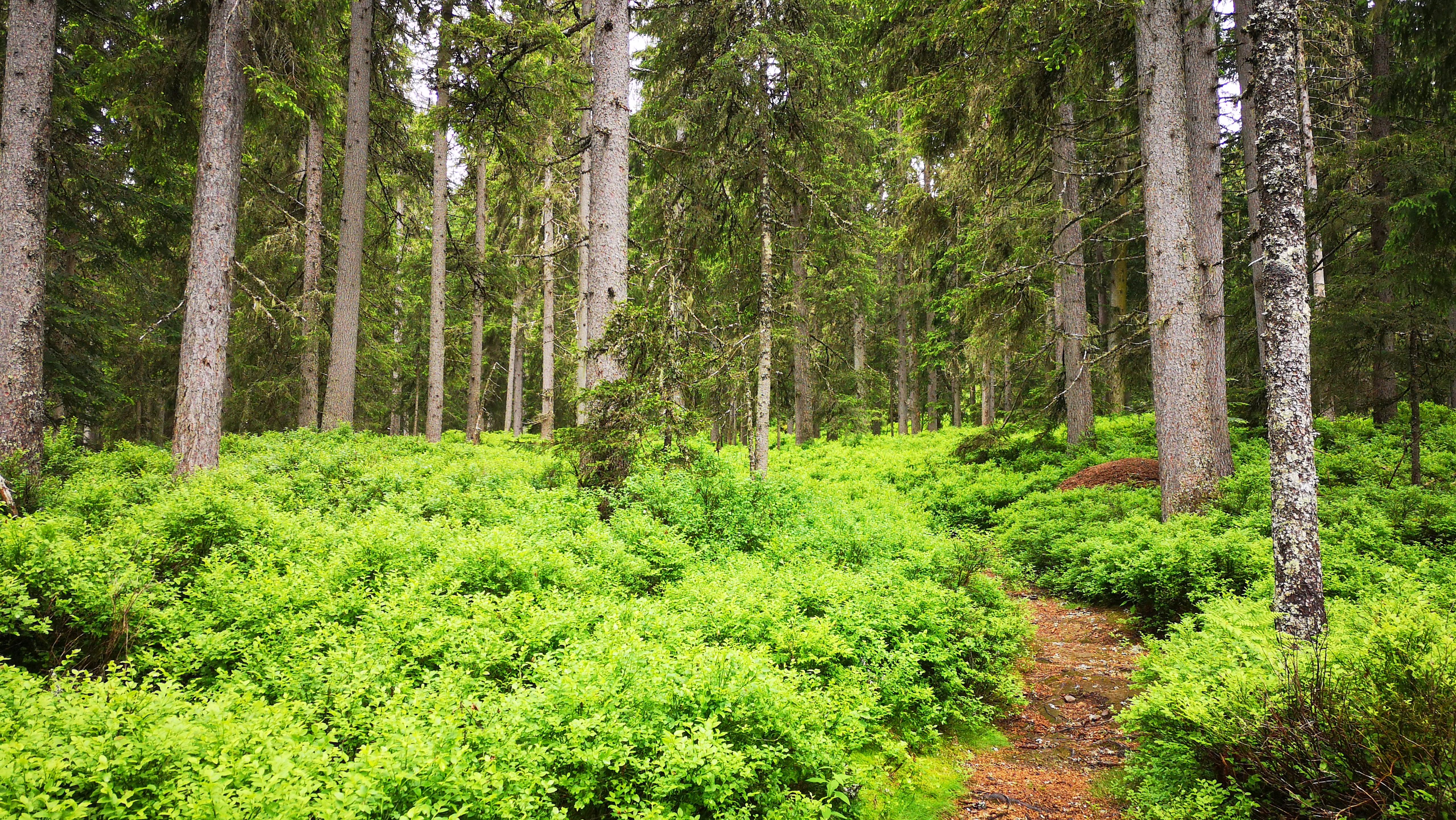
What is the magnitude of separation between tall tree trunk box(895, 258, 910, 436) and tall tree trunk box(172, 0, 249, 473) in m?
21.1

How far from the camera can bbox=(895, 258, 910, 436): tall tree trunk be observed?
26516 millimetres

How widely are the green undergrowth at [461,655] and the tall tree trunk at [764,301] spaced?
17.1 feet

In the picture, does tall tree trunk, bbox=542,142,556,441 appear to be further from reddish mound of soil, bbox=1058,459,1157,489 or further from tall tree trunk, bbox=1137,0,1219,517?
tall tree trunk, bbox=1137,0,1219,517

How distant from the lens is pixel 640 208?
55.9ft

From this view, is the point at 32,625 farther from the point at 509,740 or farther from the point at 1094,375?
the point at 1094,375

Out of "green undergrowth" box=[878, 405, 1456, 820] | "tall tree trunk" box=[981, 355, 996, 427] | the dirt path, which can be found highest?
"tall tree trunk" box=[981, 355, 996, 427]

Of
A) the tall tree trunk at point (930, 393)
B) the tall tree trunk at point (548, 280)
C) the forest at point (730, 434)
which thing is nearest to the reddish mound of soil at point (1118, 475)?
the forest at point (730, 434)

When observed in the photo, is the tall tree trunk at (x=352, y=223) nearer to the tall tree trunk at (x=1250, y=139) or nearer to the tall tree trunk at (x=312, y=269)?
the tall tree trunk at (x=312, y=269)

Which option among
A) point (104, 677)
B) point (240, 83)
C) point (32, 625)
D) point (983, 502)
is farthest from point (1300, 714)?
point (240, 83)

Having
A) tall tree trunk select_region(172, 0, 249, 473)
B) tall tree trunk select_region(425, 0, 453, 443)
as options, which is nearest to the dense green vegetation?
tall tree trunk select_region(172, 0, 249, 473)

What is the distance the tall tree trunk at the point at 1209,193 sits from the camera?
34.9 feet

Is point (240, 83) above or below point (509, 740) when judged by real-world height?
above

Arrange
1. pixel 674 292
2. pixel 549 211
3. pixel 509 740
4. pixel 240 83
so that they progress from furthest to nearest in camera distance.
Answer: pixel 549 211, pixel 674 292, pixel 240 83, pixel 509 740

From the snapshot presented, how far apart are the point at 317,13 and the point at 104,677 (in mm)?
11824
